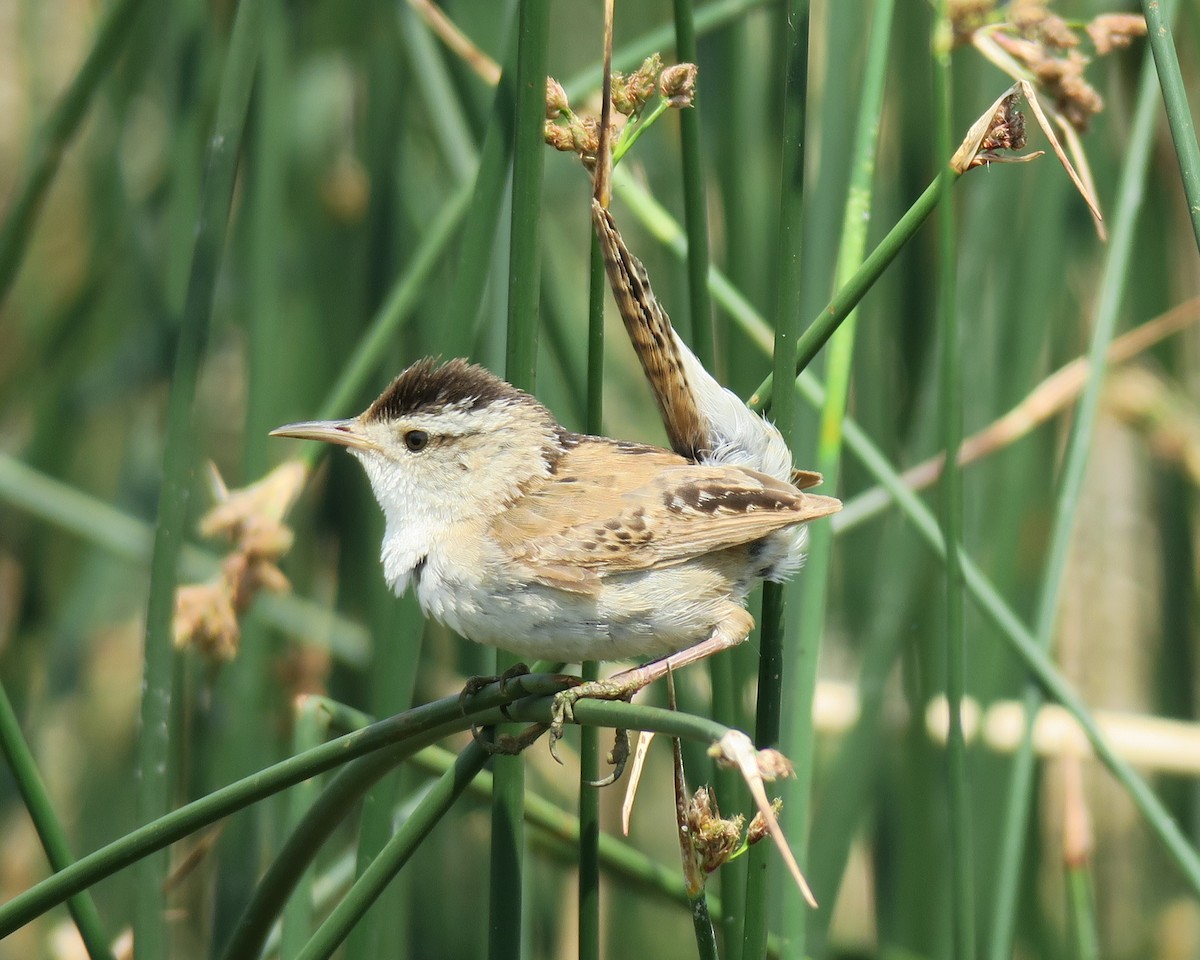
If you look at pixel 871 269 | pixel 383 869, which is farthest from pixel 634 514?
pixel 383 869

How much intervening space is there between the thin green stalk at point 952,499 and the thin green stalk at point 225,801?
0.50 meters

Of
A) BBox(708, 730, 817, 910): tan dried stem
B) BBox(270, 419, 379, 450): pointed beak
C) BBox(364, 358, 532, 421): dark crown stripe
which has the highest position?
BBox(364, 358, 532, 421): dark crown stripe

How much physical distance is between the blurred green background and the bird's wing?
239mm

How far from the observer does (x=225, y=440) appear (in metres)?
3.95

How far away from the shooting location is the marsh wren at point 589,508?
201 cm

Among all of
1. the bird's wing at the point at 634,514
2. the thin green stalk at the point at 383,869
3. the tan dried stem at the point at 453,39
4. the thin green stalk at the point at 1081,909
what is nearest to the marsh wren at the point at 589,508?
the bird's wing at the point at 634,514

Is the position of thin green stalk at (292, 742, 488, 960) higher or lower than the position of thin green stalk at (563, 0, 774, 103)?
lower

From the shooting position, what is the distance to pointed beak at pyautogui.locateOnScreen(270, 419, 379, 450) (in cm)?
221

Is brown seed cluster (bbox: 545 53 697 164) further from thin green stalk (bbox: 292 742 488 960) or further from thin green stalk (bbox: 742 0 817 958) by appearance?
thin green stalk (bbox: 292 742 488 960)

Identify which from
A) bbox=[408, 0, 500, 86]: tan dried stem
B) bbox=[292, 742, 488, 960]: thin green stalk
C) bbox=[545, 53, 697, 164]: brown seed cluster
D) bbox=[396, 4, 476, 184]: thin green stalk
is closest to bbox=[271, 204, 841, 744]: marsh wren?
bbox=[545, 53, 697, 164]: brown seed cluster

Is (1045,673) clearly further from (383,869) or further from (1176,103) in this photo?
(383,869)

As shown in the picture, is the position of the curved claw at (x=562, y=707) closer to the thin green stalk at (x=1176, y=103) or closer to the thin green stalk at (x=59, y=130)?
the thin green stalk at (x=1176, y=103)

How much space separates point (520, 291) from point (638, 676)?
57 centimetres

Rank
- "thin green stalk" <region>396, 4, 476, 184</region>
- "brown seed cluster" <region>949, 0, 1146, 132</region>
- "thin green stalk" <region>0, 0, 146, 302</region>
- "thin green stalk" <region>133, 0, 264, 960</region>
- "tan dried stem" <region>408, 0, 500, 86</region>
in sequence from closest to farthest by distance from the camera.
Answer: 1. "brown seed cluster" <region>949, 0, 1146, 132</region>
2. "thin green stalk" <region>133, 0, 264, 960</region>
3. "thin green stalk" <region>0, 0, 146, 302</region>
4. "tan dried stem" <region>408, 0, 500, 86</region>
5. "thin green stalk" <region>396, 4, 476, 184</region>
